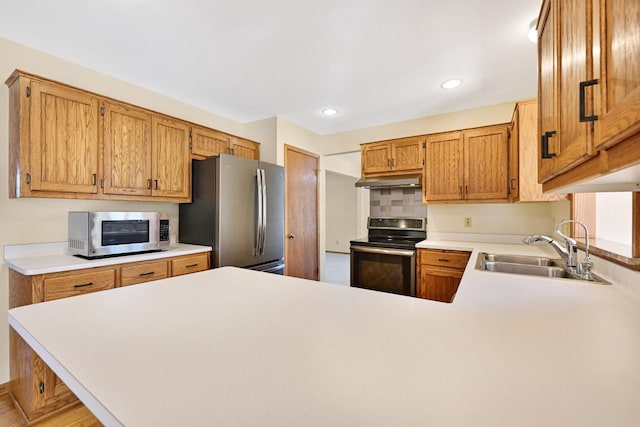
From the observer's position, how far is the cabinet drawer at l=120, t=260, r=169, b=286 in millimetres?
2047

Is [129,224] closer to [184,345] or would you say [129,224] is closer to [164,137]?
[164,137]

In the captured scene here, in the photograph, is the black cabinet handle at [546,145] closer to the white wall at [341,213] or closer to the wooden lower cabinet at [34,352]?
the wooden lower cabinet at [34,352]

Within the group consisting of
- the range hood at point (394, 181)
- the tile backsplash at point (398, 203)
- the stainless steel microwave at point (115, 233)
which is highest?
the range hood at point (394, 181)

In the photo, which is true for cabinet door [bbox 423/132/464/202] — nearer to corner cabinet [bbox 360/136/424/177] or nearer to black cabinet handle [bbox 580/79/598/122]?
corner cabinet [bbox 360/136/424/177]

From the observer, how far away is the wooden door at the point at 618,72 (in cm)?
53

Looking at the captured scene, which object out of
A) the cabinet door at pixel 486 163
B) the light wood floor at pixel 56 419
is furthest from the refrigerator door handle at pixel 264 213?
the cabinet door at pixel 486 163

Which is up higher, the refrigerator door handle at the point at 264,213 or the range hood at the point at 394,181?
the range hood at the point at 394,181

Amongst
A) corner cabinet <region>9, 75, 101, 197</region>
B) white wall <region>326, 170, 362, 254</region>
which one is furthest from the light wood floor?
white wall <region>326, 170, 362, 254</region>

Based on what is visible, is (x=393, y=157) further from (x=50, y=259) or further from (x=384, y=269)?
(x=50, y=259)

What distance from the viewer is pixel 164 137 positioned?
8.41 ft

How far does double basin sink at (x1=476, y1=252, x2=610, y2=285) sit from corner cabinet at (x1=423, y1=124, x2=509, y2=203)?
810 mm

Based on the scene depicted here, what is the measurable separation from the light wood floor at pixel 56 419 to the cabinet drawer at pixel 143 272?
2.63ft

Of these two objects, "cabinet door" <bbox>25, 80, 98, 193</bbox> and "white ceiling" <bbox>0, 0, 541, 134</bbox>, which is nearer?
"white ceiling" <bbox>0, 0, 541, 134</bbox>

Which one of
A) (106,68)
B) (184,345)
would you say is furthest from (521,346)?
(106,68)
